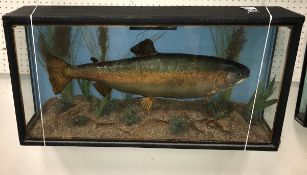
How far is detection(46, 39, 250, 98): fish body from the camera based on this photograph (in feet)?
3.91

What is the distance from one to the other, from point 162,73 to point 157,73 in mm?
17

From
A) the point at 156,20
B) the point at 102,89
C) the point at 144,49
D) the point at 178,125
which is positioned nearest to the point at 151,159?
the point at 178,125

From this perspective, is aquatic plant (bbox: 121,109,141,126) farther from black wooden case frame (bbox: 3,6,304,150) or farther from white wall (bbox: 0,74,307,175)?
white wall (bbox: 0,74,307,175)

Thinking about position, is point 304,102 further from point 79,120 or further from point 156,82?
point 79,120

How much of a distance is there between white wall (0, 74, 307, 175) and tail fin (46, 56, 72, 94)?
0.47 meters

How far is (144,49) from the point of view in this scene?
1192 millimetres

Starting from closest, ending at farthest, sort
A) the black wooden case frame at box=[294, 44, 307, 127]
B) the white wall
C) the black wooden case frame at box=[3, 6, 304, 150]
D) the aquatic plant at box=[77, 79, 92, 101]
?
1. the black wooden case frame at box=[3, 6, 304, 150]
2. the aquatic plant at box=[77, 79, 92, 101]
3. the black wooden case frame at box=[294, 44, 307, 127]
4. the white wall

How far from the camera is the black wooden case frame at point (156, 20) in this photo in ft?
3.63

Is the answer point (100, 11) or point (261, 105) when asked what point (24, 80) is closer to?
point (100, 11)

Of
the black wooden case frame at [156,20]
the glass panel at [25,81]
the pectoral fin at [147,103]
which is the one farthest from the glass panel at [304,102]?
the glass panel at [25,81]

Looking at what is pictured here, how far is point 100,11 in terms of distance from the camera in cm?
120

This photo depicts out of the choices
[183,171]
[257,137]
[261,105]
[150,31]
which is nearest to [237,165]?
[183,171]

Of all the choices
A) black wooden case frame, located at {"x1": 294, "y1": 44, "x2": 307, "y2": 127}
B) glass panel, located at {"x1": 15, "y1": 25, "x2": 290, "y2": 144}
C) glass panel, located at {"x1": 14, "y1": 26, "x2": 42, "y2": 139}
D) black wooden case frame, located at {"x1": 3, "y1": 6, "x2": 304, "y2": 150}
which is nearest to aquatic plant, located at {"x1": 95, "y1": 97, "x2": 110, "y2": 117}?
glass panel, located at {"x1": 15, "y1": 25, "x2": 290, "y2": 144}

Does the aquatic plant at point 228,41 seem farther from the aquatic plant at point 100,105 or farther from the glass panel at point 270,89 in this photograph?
the aquatic plant at point 100,105
